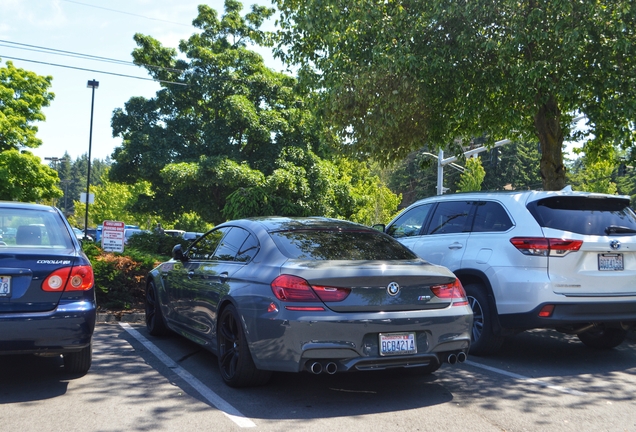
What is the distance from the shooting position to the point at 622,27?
9773mm

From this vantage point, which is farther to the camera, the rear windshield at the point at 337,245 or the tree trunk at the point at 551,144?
the tree trunk at the point at 551,144

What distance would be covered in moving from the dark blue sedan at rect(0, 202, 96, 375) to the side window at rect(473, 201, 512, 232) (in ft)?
14.2

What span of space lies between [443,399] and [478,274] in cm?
211

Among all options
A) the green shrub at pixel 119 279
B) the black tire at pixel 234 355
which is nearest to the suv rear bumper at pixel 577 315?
the black tire at pixel 234 355

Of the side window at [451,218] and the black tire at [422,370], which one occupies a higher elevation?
the side window at [451,218]

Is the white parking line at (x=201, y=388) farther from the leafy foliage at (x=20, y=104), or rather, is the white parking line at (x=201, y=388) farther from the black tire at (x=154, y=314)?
the leafy foliage at (x=20, y=104)

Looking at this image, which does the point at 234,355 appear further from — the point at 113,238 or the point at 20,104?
the point at 20,104

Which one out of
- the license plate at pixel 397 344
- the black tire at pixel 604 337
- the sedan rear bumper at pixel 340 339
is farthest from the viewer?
the black tire at pixel 604 337

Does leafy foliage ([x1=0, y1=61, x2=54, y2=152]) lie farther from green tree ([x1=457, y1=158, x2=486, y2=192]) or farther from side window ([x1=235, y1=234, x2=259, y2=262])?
side window ([x1=235, y1=234, x2=259, y2=262])

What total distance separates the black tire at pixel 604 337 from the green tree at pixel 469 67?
361 centimetres

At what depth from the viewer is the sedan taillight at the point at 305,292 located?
513cm

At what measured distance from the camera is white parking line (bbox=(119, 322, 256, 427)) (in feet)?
15.9

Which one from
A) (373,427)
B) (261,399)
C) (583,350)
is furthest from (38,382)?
(583,350)

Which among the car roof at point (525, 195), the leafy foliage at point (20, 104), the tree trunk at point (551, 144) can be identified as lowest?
the car roof at point (525, 195)
